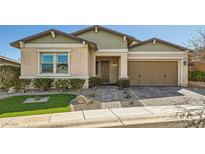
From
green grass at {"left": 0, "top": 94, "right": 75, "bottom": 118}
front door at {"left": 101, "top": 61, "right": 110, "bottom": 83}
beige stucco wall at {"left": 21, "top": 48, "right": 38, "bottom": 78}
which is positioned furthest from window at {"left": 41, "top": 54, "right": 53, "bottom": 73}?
front door at {"left": 101, "top": 61, "right": 110, "bottom": 83}

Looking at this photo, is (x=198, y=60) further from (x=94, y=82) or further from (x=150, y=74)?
(x=94, y=82)

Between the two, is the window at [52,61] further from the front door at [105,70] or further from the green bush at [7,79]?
the front door at [105,70]

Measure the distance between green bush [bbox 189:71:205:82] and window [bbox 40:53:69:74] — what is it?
13.5 m

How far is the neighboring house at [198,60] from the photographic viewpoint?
18969 mm

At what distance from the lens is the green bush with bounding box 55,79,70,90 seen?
12.7m

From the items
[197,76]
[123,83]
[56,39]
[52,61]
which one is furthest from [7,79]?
[197,76]

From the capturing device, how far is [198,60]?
19.3 metres

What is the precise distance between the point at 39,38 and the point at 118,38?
21.9 ft

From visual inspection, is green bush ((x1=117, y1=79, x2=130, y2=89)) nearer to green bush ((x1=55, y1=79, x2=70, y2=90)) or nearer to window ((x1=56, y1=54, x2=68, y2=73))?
green bush ((x1=55, y1=79, x2=70, y2=90))

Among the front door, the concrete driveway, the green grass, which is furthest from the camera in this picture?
the front door

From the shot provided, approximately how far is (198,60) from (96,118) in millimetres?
16922

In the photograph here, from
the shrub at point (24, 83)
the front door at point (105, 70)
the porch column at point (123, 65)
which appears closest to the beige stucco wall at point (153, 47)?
the porch column at point (123, 65)

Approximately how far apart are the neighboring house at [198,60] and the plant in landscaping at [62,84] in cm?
1378
